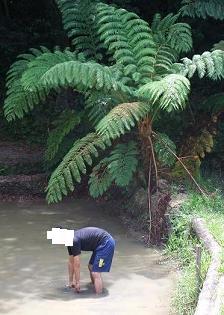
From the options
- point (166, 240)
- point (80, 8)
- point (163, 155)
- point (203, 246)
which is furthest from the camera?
point (80, 8)

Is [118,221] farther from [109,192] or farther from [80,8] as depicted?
[80,8]

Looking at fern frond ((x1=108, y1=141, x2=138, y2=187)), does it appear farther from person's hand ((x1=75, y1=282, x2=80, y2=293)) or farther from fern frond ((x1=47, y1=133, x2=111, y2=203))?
person's hand ((x1=75, y1=282, x2=80, y2=293))

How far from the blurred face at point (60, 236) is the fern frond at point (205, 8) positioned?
16.7ft

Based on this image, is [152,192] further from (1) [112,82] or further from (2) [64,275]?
(2) [64,275]

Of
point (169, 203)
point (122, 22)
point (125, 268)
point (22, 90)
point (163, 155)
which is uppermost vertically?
point (122, 22)

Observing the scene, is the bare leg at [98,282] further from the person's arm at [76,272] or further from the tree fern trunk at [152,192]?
the tree fern trunk at [152,192]

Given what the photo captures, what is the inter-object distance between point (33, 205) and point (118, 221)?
166cm

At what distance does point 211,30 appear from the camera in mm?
12547

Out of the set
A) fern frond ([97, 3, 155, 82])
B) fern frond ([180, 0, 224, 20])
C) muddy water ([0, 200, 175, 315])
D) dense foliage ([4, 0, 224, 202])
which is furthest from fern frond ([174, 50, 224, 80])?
muddy water ([0, 200, 175, 315])

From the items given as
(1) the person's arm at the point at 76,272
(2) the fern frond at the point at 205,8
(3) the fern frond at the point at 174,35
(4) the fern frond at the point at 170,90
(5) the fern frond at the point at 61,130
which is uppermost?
(2) the fern frond at the point at 205,8

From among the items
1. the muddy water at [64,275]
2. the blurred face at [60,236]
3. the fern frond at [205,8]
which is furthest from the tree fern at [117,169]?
the fern frond at [205,8]

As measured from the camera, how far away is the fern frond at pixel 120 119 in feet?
25.6

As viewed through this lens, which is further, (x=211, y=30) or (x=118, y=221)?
(x=211, y=30)

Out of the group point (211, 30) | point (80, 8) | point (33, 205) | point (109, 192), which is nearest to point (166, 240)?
point (109, 192)
